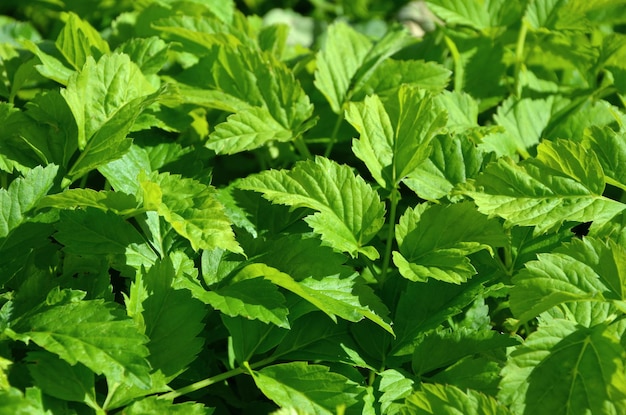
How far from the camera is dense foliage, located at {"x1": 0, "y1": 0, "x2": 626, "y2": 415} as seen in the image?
1109 mm

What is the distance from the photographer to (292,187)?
1341 mm

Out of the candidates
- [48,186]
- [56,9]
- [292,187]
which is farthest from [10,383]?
[56,9]

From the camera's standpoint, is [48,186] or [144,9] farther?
[144,9]

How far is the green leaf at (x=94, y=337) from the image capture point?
41.8 inches

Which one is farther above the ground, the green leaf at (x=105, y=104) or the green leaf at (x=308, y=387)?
the green leaf at (x=105, y=104)

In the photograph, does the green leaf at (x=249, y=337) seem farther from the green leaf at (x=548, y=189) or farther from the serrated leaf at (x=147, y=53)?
the serrated leaf at (x=147, y=53)

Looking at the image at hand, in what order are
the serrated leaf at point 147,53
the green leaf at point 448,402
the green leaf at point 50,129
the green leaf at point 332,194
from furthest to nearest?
the serrated leaf at point 147,53
the green leaf at point 50,129
the green leaf at point 332,194
the green leaf at point 448,402

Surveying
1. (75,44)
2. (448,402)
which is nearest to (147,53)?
(75,44)

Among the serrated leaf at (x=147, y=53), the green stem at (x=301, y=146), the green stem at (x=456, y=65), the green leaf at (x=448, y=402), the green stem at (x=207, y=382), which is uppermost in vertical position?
the serrated leaf at (x=147, y=53)

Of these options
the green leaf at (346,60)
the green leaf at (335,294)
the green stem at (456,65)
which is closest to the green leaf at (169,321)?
A: the green leaf at (335,294)

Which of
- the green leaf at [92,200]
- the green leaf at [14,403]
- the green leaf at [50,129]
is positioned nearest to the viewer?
the green leaf at [14,403]

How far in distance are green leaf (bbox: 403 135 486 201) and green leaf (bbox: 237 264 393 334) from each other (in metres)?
0.29

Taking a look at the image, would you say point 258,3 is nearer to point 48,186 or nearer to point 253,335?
point 48,186

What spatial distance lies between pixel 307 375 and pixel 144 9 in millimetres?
1189
